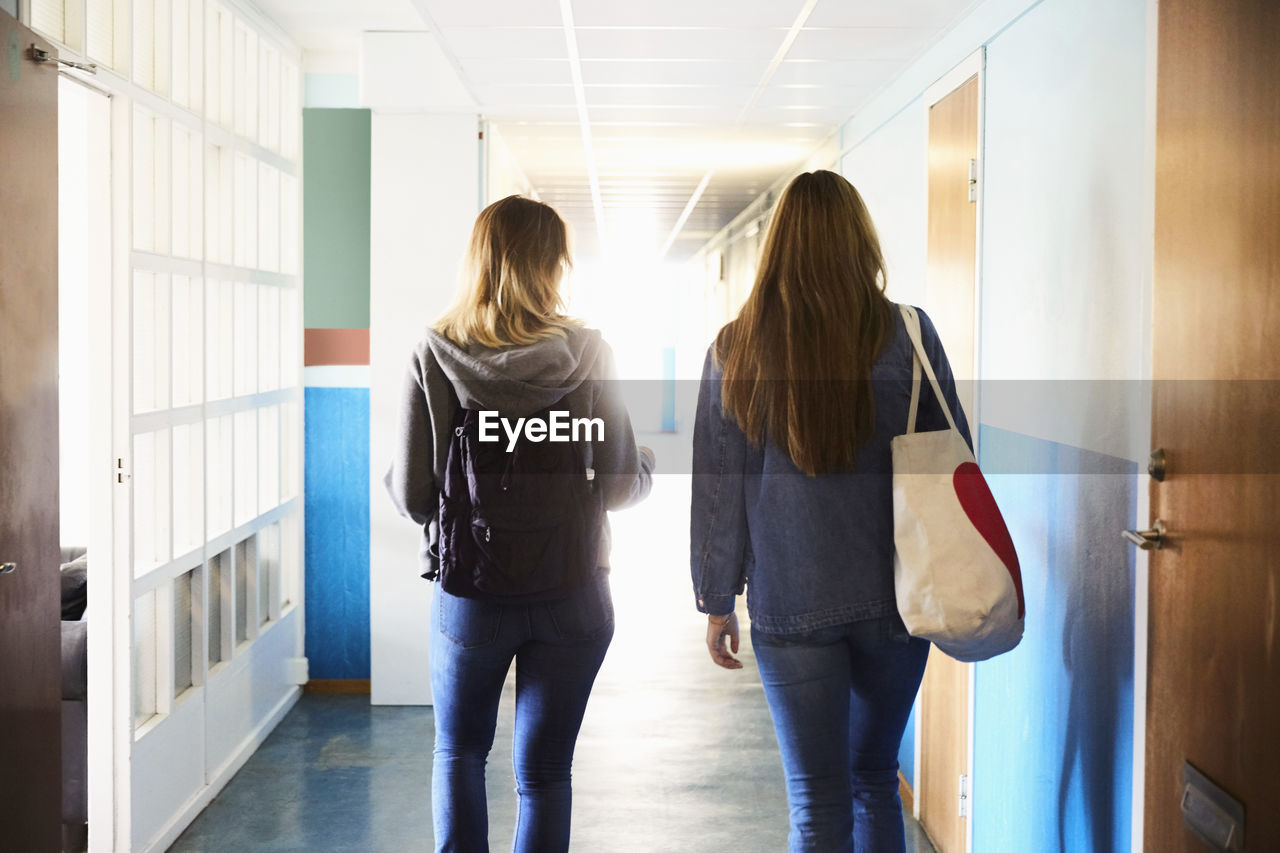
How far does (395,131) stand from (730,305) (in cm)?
569

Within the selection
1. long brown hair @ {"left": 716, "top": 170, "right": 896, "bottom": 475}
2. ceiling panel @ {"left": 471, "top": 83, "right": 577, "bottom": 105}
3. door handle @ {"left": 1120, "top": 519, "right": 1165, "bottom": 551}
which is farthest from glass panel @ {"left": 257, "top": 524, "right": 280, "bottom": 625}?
door handle @ {"left": 1120, "top": 519, "right": 1165, "bottom": 551}

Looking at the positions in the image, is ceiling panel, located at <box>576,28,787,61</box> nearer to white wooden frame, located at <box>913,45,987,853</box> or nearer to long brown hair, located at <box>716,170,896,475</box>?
white wooden frame, located at <box>913,45,987,853</box>

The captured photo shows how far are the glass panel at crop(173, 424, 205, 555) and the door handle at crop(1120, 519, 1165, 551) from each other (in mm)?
2652

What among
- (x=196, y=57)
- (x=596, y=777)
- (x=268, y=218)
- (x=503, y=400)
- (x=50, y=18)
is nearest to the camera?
(x=503, y=400)

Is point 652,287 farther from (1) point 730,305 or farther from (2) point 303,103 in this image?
(2) point 303,103

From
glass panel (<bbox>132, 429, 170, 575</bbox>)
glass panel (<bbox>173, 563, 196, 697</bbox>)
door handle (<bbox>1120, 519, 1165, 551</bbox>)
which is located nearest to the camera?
door handle (<bbox>1120, 519, 1165, 551</bbox>)

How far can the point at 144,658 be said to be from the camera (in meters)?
3.23

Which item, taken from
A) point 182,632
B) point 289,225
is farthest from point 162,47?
point 182,632

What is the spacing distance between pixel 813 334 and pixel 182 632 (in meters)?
2.39

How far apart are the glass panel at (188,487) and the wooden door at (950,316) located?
2.24 meters

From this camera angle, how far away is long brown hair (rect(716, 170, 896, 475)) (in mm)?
1918

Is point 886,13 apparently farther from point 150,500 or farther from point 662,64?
point 150,500

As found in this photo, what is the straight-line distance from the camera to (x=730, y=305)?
392 inches

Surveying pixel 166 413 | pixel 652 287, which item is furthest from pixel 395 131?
pixel 652 287
